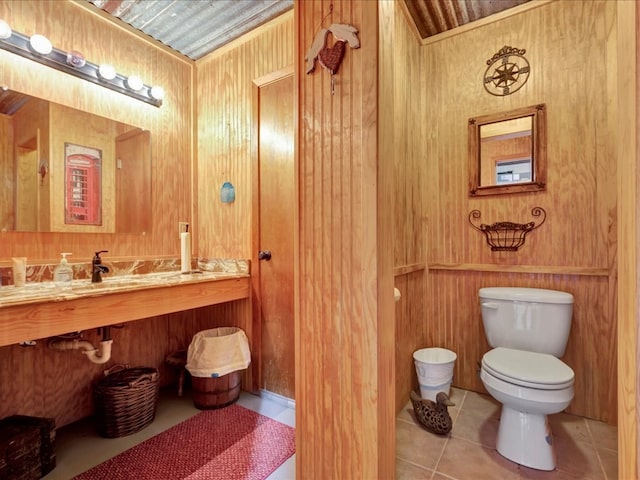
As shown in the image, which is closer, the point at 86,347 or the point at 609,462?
the point at 609,462

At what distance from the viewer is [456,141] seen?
2207 mm

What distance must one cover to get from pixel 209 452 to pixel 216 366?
1.52 feet

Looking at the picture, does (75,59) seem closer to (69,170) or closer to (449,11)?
(69,170)

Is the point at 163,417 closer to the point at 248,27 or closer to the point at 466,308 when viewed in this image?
the point at 466,308

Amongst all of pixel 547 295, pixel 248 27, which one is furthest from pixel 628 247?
pixel 248 27

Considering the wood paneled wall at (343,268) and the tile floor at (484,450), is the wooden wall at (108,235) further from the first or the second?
the tile floor at (484,450)

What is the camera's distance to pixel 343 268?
1126 mm

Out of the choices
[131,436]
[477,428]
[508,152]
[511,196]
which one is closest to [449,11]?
[508,152]

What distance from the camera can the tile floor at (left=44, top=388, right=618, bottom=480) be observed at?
1417 millimetres

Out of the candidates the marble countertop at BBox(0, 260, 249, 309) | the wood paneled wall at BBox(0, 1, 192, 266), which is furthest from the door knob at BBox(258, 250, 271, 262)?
the wood paneled wall at BBox(0, 1, 192, 266)

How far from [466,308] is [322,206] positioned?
1560mm

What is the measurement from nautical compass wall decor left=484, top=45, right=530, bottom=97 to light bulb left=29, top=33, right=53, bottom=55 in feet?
8.61

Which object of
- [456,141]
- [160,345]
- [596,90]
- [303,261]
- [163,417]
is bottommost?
[163,417]

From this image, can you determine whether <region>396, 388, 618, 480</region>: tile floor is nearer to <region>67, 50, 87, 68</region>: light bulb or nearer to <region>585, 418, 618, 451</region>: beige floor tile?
<region>585, 418, 618, 451</region>: beige floor tile
